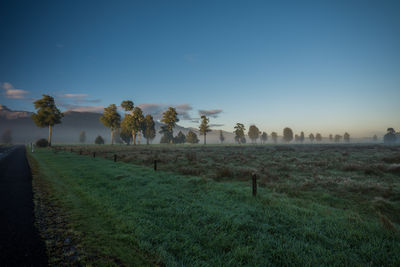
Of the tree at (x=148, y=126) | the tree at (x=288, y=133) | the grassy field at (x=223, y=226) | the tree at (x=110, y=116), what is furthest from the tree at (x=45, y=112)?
the tree at (x=288, y=133)

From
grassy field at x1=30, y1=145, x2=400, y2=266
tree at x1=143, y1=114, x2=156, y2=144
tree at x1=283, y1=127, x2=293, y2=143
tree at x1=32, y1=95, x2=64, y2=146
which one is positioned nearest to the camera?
grassy field at x1=30, y1=145, x2=400, y2=266

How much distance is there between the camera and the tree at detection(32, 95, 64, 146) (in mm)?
49312

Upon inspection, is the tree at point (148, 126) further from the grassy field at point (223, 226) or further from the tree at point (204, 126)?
the grassy field at point (223, 226)

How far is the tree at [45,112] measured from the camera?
49.3 m

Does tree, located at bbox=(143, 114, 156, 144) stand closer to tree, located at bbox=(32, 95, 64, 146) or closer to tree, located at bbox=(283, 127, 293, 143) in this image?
tree, located at bbox=(32, 95, 64, 146)

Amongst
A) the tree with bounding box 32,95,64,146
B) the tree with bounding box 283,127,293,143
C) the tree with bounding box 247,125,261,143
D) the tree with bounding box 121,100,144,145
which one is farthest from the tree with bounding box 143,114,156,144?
the tree with bounding box 283,127,293,143

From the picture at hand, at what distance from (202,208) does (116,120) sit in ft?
222

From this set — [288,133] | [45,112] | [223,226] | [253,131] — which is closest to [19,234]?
[223,226]

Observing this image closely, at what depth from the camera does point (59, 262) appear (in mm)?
3488

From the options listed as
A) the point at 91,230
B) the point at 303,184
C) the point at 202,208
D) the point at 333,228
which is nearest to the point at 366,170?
the point at 303,184

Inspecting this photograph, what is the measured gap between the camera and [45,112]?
50.0 metres

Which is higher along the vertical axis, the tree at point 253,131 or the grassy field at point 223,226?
the tree at point 253,131

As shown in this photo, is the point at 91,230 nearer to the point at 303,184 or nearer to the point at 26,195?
the point at 26,195

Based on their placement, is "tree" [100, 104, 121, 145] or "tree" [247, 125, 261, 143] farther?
"tree" [247, 125, 261, 143]
